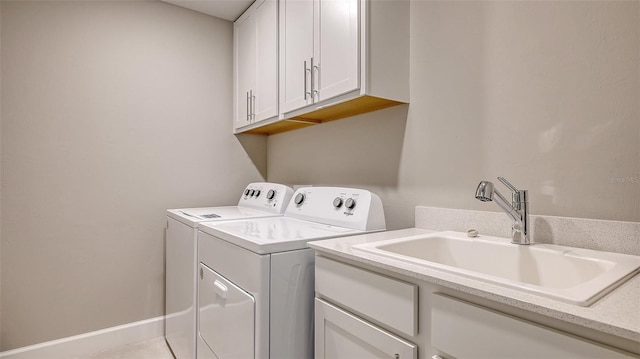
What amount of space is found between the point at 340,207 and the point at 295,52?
871mm

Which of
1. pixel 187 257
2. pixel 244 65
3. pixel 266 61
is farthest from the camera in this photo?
pixel 244 65

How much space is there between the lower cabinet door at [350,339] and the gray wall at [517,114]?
66 centimetres

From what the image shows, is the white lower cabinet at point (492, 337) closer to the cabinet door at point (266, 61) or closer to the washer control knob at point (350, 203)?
the washer control knob at point (350, 203)

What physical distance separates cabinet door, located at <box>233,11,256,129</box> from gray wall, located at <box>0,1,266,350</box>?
11 centimetres

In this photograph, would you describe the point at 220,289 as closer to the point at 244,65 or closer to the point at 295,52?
the point at 295,52

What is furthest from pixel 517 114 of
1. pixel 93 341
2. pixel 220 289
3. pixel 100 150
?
pixel 93 341

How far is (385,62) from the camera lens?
147 cm

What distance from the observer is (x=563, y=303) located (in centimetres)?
60

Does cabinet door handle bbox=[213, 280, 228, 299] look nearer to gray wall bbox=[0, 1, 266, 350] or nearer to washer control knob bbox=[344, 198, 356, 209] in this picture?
washer control knob bbox=[344, 198, 356, 209]

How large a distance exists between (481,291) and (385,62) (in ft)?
3.56

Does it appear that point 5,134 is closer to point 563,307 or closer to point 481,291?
point 481,291

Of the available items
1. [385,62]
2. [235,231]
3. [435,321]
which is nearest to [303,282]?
[235,231]

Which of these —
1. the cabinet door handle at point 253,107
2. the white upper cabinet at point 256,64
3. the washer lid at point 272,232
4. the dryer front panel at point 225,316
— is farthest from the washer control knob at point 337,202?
the cabinet door handle at point 253,107

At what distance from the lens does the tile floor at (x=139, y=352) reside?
2.06 meters
